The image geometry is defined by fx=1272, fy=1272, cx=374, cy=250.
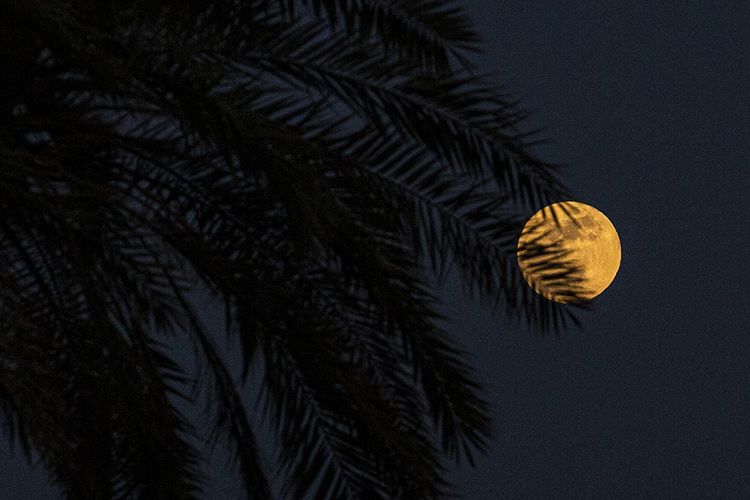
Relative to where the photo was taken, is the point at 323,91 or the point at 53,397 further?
the point at 323,91

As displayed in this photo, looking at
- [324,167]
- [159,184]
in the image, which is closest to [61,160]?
[159,184]

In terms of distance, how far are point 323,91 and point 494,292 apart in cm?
136

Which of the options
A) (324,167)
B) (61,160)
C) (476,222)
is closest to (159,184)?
(61,160)

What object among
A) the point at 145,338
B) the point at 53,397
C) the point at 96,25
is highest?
the point at 96,25

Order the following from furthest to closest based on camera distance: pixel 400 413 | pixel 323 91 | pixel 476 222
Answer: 1. pixel 400 413
2. pixel 476 222
3. pixel 323 91

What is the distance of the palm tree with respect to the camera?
5.84 meters

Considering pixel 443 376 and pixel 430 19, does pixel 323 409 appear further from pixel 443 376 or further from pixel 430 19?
pixel 430 19

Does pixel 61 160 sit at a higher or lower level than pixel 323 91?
higher

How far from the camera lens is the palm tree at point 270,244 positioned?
19.1ft

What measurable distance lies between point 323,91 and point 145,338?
5.29 ft

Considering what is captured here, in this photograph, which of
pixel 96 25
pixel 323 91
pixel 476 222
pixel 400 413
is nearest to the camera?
pixel 96 25

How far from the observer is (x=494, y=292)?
6.35 meters

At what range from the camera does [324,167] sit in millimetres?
5992

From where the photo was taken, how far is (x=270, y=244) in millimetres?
6570
